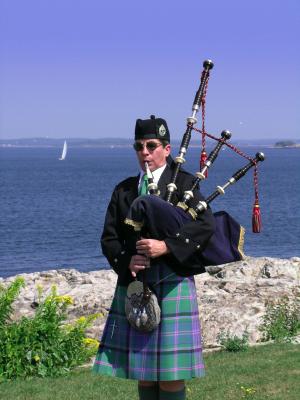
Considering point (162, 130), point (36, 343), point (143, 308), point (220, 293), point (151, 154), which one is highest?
point (162, 130)

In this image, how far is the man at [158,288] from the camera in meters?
5.11

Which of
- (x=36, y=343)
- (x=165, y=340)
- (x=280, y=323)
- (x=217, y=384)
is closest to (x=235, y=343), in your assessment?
(x=280, y=323)

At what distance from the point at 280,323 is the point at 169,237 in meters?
5.19

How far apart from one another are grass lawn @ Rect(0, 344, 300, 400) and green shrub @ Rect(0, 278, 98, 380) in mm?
196

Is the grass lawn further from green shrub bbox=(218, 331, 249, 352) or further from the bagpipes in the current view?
the bagpipes

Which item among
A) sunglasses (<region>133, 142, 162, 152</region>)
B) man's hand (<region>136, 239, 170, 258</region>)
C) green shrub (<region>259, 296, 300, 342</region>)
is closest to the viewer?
man's hand (<region>136, 239, 170, 258</region>)

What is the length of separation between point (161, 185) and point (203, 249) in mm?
482

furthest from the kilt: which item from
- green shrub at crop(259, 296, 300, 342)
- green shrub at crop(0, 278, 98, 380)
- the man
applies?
green shrub at crop(259, 296, 300, 342)

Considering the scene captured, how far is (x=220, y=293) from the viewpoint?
12867mm

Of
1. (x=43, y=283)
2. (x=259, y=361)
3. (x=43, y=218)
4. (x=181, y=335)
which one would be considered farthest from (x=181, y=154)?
(x=43, y=218)

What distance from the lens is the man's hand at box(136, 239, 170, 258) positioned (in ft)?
16.3

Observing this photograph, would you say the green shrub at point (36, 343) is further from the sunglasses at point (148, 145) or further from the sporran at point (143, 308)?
the sunglasses at point (148, 145)

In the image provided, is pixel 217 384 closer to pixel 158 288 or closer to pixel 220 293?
pixel 158 288

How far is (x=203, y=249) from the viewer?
5191 millimetres
